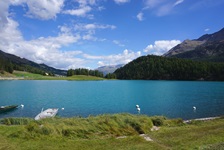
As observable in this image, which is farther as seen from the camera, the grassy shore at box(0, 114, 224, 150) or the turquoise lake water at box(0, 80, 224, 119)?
the turquoise lake water at box(0, 80, 224, 119)

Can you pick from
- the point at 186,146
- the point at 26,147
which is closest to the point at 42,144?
the point at 26,147

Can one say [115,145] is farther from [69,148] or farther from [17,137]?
[17,137]

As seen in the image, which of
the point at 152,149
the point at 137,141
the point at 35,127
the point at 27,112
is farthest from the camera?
the point at 27,112

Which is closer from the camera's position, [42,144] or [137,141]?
[42,144]

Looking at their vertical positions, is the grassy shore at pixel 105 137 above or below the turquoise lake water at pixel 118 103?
above

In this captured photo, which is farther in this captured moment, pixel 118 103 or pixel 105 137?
pixel 118 103

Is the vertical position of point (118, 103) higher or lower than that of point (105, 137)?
lower

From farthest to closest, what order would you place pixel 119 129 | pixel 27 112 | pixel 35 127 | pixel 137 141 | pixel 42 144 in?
pixel 27 112 < pixel 119 129 < pixel 35 127 < pixel 137 141 < pixel 42 144

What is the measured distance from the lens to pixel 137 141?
20250 mm

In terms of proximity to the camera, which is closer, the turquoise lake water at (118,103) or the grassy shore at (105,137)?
the grassy shore at (105,137)

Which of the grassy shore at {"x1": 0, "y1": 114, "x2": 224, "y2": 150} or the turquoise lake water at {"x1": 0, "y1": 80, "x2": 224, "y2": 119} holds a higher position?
the grassy shore at {"x1": 0, "y1": 114, "x2": 224, "y2": 150}

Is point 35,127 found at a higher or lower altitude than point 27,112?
higher

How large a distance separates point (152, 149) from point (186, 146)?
257cm

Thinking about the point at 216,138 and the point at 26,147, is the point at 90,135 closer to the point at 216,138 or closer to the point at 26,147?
the point at 26,147
